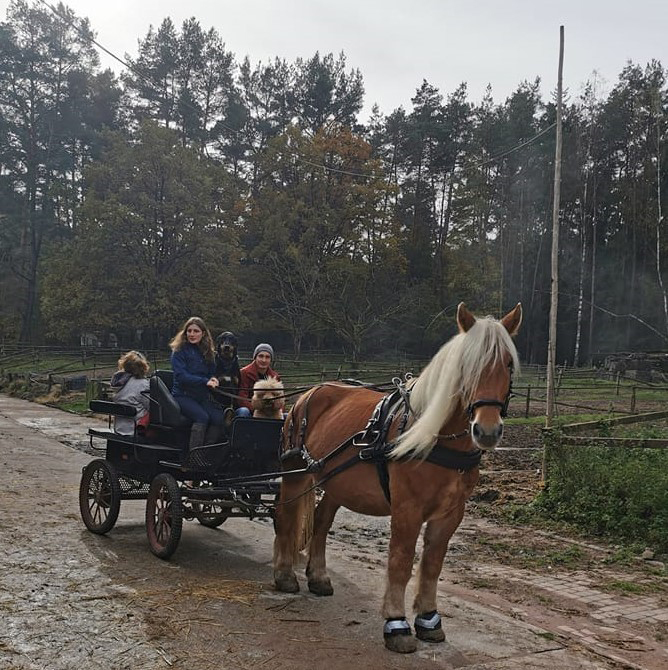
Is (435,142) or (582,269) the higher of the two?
(435,142)

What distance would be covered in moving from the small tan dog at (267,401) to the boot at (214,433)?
1.18 feet

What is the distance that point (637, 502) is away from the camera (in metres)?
7.00

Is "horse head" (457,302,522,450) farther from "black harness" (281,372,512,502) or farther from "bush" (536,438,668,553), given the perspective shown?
"bush" (536,438,668,553)

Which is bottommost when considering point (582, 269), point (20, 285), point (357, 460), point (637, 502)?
point (637, 502)

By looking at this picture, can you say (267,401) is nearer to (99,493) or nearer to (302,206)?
(99,493)

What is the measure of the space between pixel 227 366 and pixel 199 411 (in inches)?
24.8

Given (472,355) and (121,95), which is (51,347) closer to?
(121,95)

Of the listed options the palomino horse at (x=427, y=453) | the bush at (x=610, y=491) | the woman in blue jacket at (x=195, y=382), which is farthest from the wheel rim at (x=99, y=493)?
the bush at (x=610, y=491)

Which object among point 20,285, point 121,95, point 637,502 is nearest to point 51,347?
point 20,285

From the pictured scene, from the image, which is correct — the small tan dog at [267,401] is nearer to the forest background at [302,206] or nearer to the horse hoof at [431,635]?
the horse hoof at [431,635]

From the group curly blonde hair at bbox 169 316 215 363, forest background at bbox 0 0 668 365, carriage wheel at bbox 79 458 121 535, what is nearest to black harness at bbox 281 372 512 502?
curly blonde hair at bbox 169 316 215 363

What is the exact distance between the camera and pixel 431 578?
14.1 feet

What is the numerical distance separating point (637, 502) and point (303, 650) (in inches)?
172

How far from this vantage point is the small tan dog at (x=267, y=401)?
634cm
